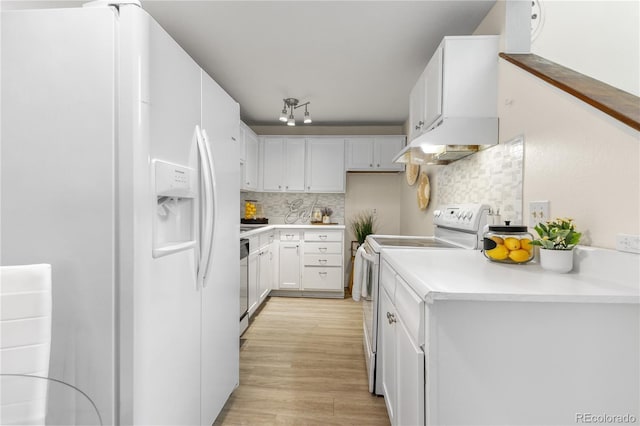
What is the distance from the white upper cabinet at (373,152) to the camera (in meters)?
4.50

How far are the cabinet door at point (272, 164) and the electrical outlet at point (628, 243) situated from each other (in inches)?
156

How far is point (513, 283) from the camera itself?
0.96 metres

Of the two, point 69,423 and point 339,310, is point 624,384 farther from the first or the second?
point 339,310

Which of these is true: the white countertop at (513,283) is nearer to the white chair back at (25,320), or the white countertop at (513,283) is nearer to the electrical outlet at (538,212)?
the electrical outlet at (538,212)

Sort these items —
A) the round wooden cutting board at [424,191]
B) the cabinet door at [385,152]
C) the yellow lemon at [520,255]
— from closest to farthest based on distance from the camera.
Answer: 1. the yellow lemon at [520,255]
2. the round wooden cutting board at [424,191]
3. the cabinet door at [385,152]

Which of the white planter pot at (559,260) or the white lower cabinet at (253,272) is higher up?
the white planter pot at (559,260)

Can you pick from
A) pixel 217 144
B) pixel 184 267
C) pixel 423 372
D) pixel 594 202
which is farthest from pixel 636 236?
pixel 217 144

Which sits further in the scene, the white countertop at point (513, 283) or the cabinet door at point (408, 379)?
the cabinet door at point (408, 379)

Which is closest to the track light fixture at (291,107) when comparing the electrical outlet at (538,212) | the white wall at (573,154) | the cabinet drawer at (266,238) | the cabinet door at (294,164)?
the cabinet door at (294,164)

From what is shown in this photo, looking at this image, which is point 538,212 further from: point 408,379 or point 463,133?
point 408,379

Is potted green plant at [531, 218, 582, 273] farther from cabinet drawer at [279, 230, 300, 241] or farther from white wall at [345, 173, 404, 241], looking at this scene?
white wall at [345, 173, 404, 241]

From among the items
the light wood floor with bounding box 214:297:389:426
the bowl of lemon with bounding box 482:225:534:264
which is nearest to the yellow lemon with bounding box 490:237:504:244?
the bowl of lemon with bounding box 482:225:534:264

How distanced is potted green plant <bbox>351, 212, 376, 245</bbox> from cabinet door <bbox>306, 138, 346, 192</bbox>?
1.95ft

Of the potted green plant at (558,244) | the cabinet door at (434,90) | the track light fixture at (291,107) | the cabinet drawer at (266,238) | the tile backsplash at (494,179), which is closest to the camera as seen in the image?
the potted green plant at (558,244)
